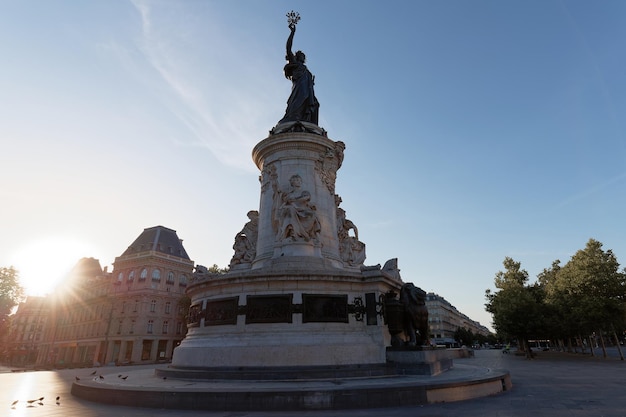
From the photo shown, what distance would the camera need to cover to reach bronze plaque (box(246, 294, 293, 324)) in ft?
41.8

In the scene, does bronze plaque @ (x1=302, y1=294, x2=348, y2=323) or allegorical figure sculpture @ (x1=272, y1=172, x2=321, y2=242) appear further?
allegorical figure sculpture @ (x1=272, y1=172, x2=321, y2=242)

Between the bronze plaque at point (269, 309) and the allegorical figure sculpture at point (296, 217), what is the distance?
11.3ft

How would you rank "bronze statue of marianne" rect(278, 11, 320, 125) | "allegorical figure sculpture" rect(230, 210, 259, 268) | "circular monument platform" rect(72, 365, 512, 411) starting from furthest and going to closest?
"bronze statue of marianne" rect(278, 11, 320, 125) < "allegorical figure sculpture" rect(230, 210, 259, 268) < "circular monument platform" rect(72, 365, 512, 411)

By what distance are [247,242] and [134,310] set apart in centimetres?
4466

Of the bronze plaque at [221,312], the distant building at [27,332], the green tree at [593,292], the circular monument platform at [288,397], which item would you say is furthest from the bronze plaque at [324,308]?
the distant building at [27,332]

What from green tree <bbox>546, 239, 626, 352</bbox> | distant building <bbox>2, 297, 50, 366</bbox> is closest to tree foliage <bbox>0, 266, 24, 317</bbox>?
distant building <bbox>2, 297, 50, 366</bbox>

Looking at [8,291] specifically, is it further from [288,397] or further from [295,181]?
[288,397]

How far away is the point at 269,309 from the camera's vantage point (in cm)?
1291

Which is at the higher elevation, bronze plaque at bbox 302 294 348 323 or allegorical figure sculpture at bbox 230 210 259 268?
allegorical figure sculpture at bbox 230 210 259 268

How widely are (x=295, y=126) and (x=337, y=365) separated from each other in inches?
487

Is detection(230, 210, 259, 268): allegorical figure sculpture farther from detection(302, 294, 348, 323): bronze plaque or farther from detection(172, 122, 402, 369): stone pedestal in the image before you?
detection(302, 294, 348, 323): bronze plaque

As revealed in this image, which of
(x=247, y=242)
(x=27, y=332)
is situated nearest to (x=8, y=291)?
(x=247, y=242)

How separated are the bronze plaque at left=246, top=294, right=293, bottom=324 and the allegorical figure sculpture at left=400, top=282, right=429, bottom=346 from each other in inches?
163

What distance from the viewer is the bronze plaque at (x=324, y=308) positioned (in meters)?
12.8
